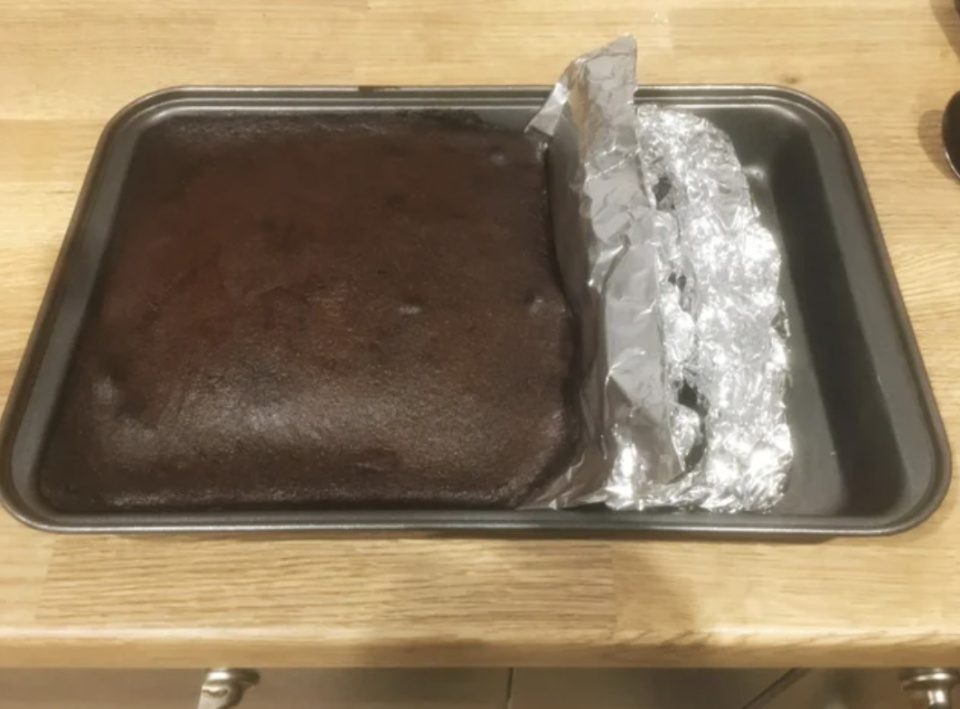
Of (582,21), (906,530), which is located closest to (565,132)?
(582,21)

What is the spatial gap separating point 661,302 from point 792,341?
16cm

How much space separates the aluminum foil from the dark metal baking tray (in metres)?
0.03

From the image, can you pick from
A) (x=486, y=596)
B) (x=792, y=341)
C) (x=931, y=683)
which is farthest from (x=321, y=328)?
(x=931, y=683)

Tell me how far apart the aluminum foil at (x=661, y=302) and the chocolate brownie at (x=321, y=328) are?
46mm

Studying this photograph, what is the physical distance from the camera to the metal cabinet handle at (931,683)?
1.97ft

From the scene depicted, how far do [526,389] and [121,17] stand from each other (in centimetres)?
57

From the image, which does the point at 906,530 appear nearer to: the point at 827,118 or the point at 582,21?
the point at 827,118

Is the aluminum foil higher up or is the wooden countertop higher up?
the aluminum foil

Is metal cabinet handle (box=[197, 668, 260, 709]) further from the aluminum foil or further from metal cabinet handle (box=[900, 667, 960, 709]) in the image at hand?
metal cabinet handle (box=[900, 667, 960, 709])

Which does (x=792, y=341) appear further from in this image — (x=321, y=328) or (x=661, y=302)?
(x=321, y=328)

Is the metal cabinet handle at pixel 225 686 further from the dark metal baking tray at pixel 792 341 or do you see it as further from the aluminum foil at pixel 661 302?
the aluminum foil at pixel 661 302

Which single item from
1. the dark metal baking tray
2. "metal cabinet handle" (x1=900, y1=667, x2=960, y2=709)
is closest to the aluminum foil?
the dark metal baking tray

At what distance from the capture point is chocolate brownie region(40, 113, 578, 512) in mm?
648

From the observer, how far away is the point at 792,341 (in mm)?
767
